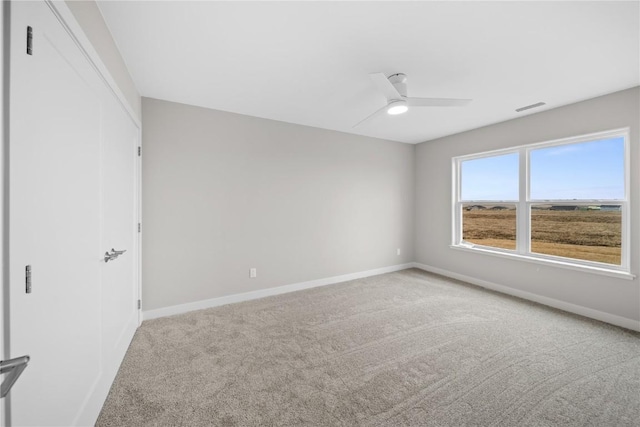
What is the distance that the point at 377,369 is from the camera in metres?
2.06

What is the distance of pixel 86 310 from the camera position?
4.64 ft

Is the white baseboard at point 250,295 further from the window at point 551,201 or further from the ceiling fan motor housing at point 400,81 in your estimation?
the ceiling fan motor housing at point 400,81

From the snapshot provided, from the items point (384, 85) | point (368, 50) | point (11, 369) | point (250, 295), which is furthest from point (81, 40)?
point (250, 295)

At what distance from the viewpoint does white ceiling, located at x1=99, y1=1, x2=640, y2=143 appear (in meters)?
1.68

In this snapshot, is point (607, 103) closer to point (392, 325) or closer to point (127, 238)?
point (392, 325)

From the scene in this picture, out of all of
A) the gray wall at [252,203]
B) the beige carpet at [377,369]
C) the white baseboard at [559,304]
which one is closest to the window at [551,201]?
the white baseboard at [559,304]

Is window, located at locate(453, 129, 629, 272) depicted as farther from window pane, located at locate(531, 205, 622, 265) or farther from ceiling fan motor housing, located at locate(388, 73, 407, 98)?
ceiling fan motor housing, located at locate(388, 73, 407, 98)

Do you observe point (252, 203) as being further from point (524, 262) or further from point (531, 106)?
point (524, 262)

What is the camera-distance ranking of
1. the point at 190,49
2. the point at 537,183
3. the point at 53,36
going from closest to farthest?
the point at 53,36 → the point at 190,49 → the point at 537,183

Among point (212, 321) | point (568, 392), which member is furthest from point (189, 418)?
point (568, 392)

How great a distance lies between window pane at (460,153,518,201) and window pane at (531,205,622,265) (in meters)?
0.46

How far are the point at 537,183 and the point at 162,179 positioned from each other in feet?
16.2

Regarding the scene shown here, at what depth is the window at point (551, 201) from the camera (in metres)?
2.97

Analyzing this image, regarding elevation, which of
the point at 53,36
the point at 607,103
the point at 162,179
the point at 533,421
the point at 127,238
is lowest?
the point at 533,421
